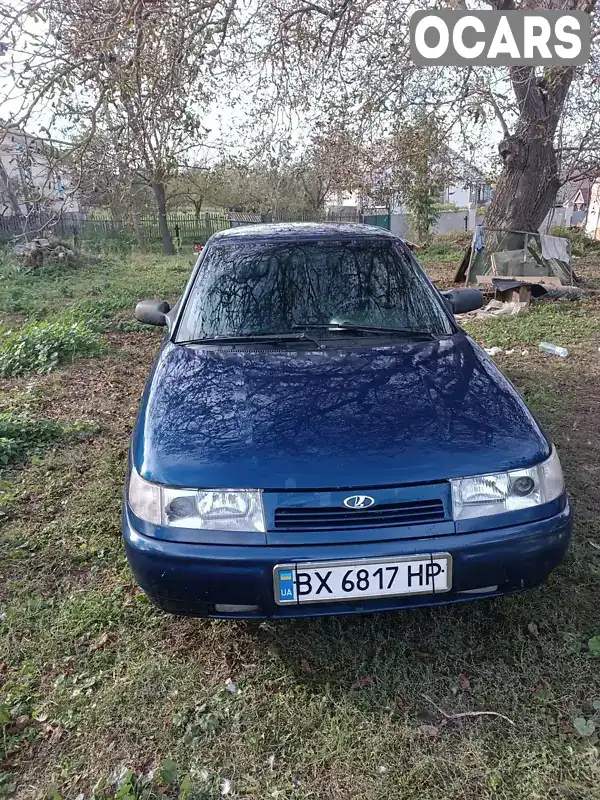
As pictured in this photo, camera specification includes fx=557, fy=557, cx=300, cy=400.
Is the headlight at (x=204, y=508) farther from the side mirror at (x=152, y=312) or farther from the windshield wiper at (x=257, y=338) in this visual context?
the side mirror at (x=152, y=312)

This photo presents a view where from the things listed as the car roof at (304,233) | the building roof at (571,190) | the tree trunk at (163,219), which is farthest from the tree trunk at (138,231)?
the car roof at (304,233)

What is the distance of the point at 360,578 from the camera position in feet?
6.11

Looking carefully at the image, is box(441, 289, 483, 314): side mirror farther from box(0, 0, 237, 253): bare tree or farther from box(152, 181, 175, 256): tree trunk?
box(152, 181, 175, 256): tree trunk

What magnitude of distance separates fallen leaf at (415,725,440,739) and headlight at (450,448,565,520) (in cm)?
73

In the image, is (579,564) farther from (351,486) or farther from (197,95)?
(197,95)

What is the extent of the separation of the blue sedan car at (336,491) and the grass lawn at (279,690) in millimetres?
379

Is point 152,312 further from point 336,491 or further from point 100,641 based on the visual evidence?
point 336,491

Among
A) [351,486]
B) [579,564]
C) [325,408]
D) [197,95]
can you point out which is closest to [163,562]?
[351,486]

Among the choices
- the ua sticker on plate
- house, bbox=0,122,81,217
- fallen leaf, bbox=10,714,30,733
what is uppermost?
house, bbox=0,122,81,217

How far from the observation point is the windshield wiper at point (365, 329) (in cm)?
281

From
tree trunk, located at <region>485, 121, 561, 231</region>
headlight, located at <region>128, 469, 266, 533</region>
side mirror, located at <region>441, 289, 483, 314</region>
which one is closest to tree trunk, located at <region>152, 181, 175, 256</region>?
tree trunk, located at <region>485, 121, 561, 231</region>

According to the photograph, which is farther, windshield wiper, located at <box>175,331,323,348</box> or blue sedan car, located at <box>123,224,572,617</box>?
windshield wiper, located at <box>175,331,323,348</box>

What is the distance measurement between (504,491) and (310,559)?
2.41 feet

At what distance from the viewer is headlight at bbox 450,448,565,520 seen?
193 centimetres
